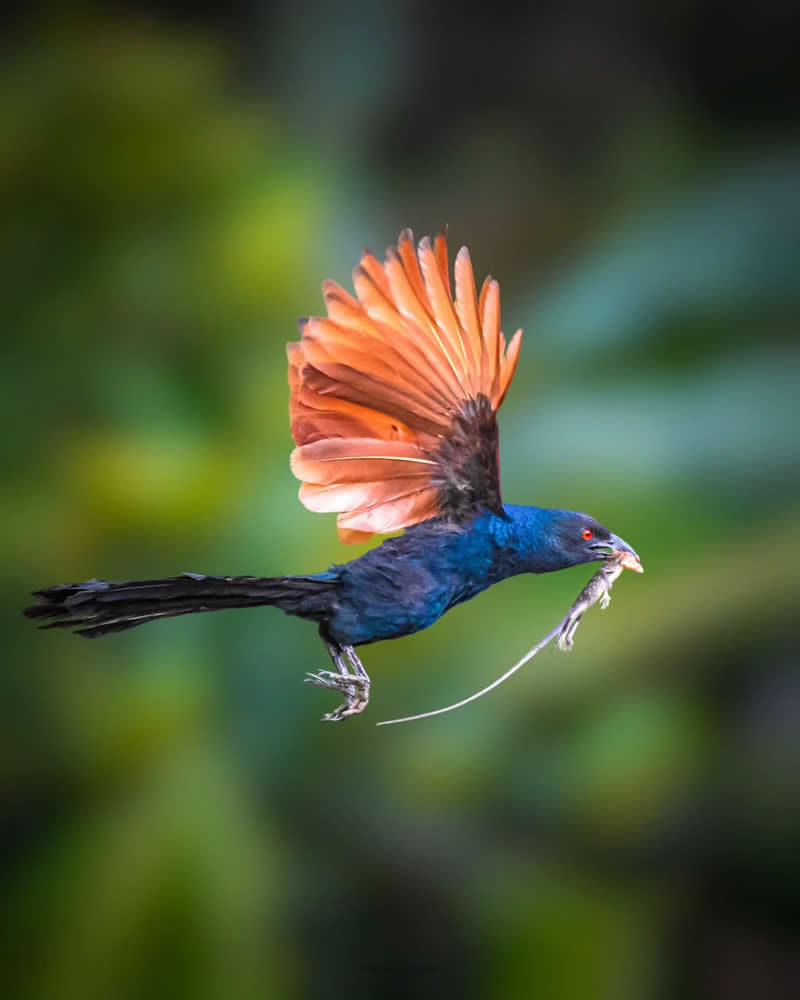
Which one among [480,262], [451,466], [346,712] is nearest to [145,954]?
[346,712]

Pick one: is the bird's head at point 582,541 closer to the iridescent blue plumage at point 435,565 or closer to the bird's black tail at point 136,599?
the iridescent blue plumage at point 435,565

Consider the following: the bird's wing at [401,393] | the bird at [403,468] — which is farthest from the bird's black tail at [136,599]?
the bird's wing at [401,393]

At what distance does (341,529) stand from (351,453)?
72mm

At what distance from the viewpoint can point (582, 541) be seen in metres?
0.80

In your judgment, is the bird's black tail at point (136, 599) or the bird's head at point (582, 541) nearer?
the bird's black tail at point (136, 599)

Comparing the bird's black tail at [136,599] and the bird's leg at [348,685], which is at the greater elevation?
the bird's black tail at [136,599]

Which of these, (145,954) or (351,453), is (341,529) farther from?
(145,954)

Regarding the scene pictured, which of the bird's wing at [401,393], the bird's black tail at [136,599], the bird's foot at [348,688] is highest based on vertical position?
the bird's wing at [401,393]

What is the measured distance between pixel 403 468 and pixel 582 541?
0.14 metres

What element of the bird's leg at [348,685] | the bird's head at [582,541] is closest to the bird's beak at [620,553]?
the bird's head at [582,541]

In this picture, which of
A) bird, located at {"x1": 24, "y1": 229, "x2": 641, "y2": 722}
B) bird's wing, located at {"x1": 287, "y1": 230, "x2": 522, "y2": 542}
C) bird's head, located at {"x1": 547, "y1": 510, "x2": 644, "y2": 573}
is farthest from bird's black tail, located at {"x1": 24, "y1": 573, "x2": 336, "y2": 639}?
bird's head, located at {"x1": 547, "y1": 510, "x2": 644, "y2": 573}

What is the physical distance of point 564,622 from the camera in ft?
2.63

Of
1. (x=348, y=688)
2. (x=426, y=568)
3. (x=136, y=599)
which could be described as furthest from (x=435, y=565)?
(x=136, y=599)

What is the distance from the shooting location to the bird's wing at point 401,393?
709mm
